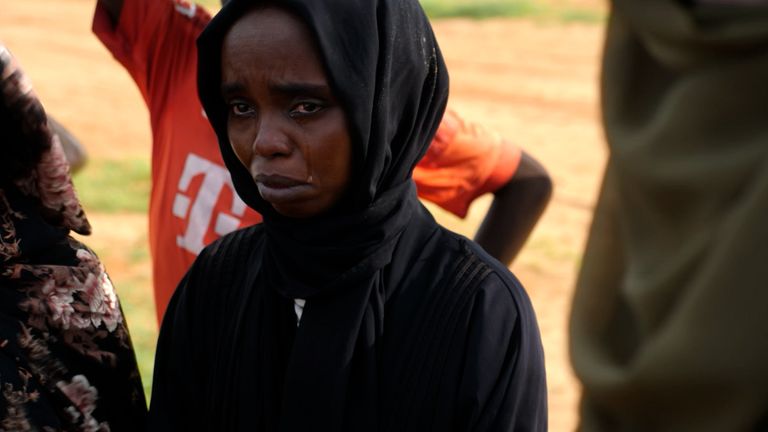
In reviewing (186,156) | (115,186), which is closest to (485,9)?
(115,186)

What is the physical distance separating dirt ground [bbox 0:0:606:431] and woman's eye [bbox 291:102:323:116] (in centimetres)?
390

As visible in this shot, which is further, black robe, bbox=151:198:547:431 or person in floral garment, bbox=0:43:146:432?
person in floral garment, bbox=0:43:146:432

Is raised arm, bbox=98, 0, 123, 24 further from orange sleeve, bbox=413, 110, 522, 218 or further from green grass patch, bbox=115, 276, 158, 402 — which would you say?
green grass patch, bbox=115, 276, 158, 402

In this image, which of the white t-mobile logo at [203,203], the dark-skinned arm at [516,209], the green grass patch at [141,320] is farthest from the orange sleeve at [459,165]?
the green grass patch at [141,320]

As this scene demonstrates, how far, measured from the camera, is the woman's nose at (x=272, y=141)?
2141mm

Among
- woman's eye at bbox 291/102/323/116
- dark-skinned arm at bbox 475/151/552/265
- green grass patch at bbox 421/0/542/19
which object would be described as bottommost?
green grass patch at bbox 421/0/542/19

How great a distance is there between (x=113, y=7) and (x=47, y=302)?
112cm

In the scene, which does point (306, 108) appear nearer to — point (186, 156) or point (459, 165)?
point (186, 156)

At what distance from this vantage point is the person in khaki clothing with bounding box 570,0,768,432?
3.61 ft

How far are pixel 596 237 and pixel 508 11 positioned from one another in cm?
1702

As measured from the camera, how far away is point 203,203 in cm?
306

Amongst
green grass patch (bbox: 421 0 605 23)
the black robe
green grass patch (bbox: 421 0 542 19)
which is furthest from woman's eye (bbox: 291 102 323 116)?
green grass patch (bbox: 421 0 542 19)

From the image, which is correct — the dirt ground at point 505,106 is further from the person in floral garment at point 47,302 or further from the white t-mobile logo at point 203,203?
the person in floral garment at point 47,302

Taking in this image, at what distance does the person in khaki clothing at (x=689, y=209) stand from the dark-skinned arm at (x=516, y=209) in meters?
2.26
